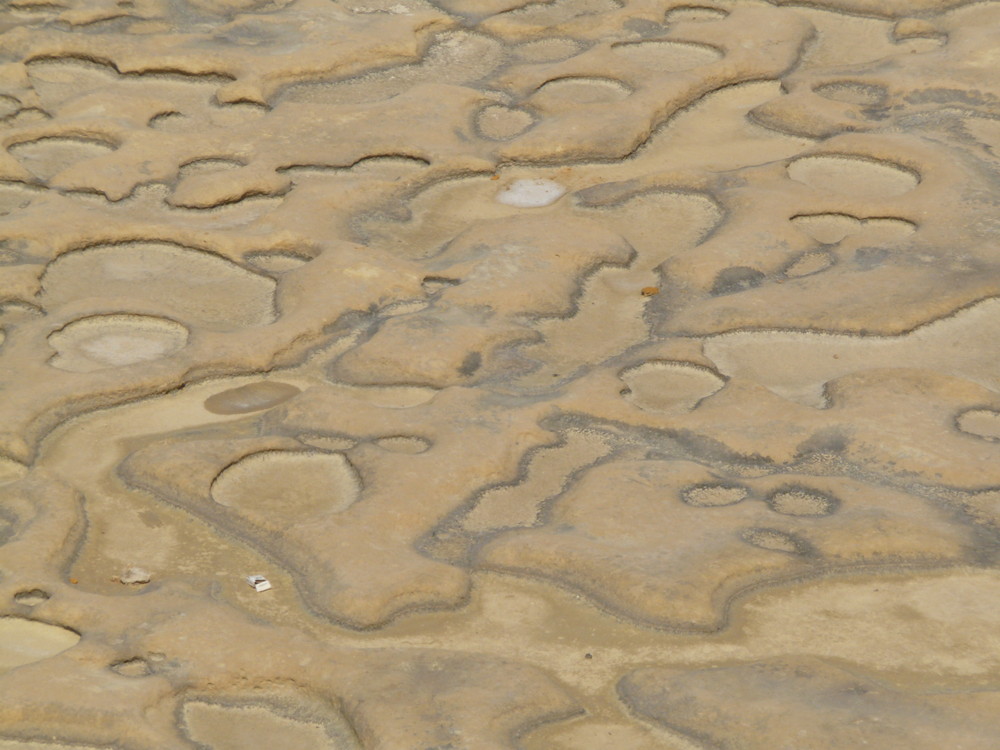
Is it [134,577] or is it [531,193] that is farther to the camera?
[531,193]

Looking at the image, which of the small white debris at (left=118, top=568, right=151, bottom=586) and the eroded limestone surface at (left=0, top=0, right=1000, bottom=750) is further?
the small white debris at (left=118, top=568, right=151, bottom=586)

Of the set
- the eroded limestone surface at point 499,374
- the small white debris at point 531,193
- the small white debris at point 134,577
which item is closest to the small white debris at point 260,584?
the eroded limestone surface at point 499,374

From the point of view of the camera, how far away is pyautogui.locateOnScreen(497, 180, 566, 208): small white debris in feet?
21.8

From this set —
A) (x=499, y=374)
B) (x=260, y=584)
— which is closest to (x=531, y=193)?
(x=499, y=374)

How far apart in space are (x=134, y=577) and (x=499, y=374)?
1.58 m

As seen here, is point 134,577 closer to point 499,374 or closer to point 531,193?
point 499,374

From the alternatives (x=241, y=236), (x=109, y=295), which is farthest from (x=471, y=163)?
(x=109, y=295)

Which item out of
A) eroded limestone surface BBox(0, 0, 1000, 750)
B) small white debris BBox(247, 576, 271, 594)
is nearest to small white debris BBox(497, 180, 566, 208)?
eroded limestone surface BBox(0, 0, 1000, 750)

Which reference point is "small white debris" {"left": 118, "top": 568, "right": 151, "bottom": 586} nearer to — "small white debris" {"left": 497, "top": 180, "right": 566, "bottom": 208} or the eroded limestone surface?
the eroded limestone surface

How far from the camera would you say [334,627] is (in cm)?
413

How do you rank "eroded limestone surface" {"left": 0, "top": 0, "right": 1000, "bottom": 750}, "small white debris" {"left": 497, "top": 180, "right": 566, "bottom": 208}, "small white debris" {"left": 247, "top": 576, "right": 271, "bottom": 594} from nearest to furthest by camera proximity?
"eroded limestone surface" {"left": 0, "top": 0, "right": 1000, "bottom": 750} → "small white debris" {"left": 247, "top": 576, "right": 271, "bottom": 594} → "small white debris" {"left": 497, "top": 180, "right": 566, "bottom": 208}

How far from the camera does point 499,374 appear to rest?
17.5 ft

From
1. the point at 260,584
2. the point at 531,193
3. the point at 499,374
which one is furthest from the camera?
Result: the point at 531,193

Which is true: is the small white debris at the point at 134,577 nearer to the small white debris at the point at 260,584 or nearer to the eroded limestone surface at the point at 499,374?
the eroded limestone surface at the point at 499,374
